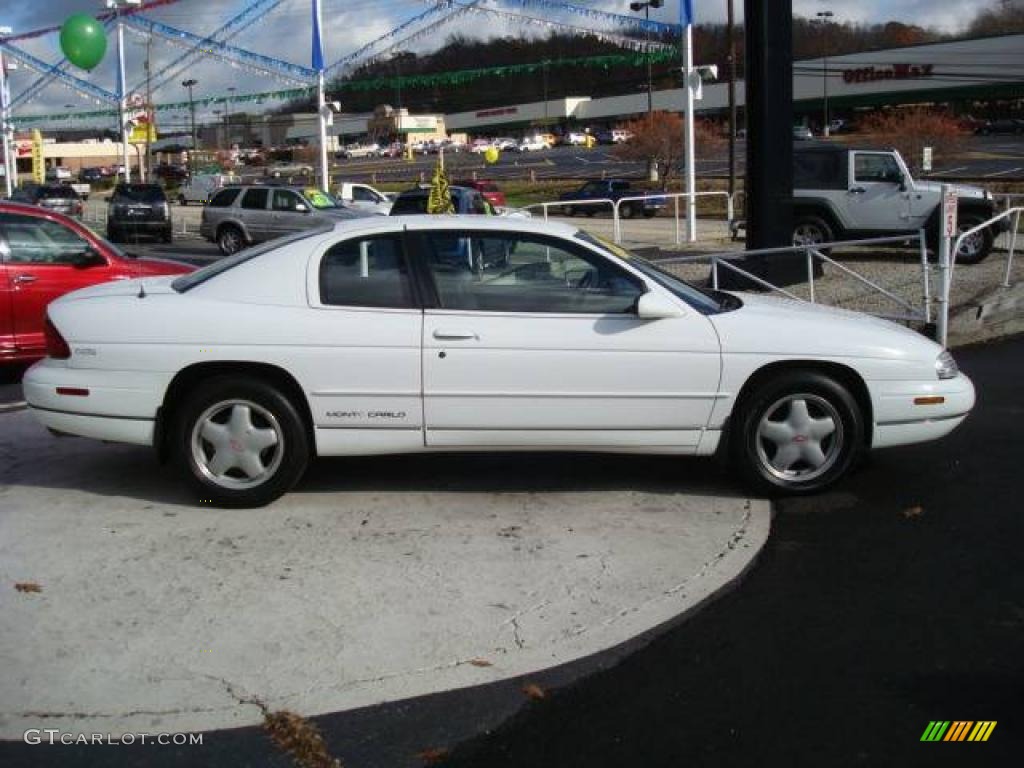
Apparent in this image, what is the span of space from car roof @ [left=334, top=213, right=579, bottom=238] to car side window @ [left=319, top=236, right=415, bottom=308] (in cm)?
9

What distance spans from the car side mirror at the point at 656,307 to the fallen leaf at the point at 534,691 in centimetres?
224

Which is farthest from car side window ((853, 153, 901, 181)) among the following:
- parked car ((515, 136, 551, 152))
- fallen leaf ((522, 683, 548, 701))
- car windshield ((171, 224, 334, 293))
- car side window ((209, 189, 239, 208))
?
parked car ((515, 136, 551, 152))

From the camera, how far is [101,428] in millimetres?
5508

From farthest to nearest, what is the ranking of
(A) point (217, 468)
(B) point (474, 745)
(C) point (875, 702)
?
(A) point (217, 468)
(C) point (875, 702)
(B) point (474, 745)

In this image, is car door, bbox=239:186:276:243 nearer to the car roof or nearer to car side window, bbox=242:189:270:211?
car side window, bbox=242:189:270:211

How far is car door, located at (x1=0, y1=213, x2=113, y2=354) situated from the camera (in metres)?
9.11

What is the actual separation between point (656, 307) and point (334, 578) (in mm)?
2058

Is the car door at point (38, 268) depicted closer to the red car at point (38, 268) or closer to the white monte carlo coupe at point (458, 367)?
the red car at point (38, 268)

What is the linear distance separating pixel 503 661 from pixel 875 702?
127 centimetres

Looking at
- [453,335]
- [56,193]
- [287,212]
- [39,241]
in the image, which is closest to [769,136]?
[39,241]

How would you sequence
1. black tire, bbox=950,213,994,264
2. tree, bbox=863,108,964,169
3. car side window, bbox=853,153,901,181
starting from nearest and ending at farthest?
black tire, bbox=950,213,994,264, car side window, bbox=853,153,901,181, tree, bbox=863,108,964,169

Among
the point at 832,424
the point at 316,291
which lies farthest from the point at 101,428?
the point at 832,424

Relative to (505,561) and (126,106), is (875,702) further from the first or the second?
(126,106)

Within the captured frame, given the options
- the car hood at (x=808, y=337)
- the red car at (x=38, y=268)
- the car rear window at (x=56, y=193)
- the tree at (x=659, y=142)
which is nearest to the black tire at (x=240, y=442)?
the car hood at (x=808, y=337)
